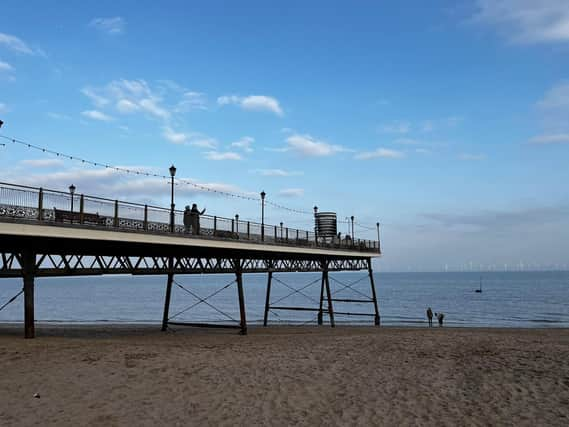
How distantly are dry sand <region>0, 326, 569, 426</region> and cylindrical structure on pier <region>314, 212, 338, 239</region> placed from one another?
68.3ft

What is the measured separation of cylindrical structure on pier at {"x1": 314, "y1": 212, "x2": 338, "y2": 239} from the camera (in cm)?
3703

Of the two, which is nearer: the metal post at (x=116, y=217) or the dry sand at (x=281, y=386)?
the dry sand at (x=281, y=386)

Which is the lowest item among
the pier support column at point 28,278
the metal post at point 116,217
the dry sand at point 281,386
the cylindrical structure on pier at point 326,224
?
the dry sand at point 281,386

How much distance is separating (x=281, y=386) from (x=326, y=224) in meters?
26.6

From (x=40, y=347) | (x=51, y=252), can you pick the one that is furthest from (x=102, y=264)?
(x=40, y=347)

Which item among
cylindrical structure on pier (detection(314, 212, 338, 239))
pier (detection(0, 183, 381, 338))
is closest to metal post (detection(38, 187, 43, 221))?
pier (detection(0, 183, 381, 338))

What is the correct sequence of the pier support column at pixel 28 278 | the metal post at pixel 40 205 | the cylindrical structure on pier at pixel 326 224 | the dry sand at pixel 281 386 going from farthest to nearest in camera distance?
the cylindrical structure on pier at pixel 326 224, the pier support column at pixel 28 278, the metal post at pixel 40 205, the dry sand at pixel 281 386

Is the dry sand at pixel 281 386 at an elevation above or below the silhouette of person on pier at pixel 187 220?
Result: below

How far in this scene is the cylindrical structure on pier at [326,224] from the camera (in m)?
37.0

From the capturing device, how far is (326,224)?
123 ft

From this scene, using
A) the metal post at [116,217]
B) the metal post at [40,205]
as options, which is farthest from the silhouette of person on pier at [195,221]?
the metal post at [40,205]

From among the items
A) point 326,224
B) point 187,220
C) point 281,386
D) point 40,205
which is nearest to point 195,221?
point 187,220

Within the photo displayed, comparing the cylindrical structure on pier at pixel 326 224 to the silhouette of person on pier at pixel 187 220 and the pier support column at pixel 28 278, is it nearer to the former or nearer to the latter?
the silhouette of person on pier at pixel 187 220

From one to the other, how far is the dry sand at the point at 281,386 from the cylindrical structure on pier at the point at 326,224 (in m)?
20.8
